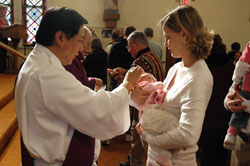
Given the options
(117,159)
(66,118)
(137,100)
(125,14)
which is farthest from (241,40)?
(66,118)

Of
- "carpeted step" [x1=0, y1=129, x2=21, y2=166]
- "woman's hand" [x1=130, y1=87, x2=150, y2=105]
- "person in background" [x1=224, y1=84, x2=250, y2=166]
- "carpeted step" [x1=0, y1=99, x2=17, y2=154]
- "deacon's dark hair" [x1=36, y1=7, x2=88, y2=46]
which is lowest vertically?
"carpeted step" [x1=0, y1=129, x2=21, y2=166]

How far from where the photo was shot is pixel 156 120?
1.40 metres

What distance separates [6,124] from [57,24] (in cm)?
242

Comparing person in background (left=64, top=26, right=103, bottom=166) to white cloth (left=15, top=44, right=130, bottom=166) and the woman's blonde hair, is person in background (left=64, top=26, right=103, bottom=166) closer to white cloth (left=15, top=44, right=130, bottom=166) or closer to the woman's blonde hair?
white cloth (left=15, top=44, right=130, bottom=166)

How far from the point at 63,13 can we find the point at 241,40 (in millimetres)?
8345

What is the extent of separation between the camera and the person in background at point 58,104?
3.84ft

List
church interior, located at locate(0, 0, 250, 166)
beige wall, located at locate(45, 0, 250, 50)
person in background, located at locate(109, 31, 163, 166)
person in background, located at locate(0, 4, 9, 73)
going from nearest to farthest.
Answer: person in background, located at locate(109, 31, 163, 166) → person in background, located at locate(0, 4, 9, 73) → church interior, located at locate(0, 0, 250, 166) → beige wall, located at locate(45, 0, 250, 50)

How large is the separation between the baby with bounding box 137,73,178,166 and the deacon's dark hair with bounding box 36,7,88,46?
1.95 feet

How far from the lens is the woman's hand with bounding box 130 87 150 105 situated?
158cm

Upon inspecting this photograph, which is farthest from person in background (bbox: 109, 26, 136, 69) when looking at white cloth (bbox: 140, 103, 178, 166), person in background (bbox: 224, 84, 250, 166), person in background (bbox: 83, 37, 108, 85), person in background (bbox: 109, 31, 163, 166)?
white cloth (bbox: 140, 103, 178, 166)

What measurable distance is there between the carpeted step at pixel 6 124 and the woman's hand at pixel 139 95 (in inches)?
76.4

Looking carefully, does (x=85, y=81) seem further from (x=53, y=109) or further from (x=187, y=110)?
(x=187, y=110)

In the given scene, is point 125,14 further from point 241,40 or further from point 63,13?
point 63,13

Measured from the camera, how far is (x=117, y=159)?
12.4 feet
